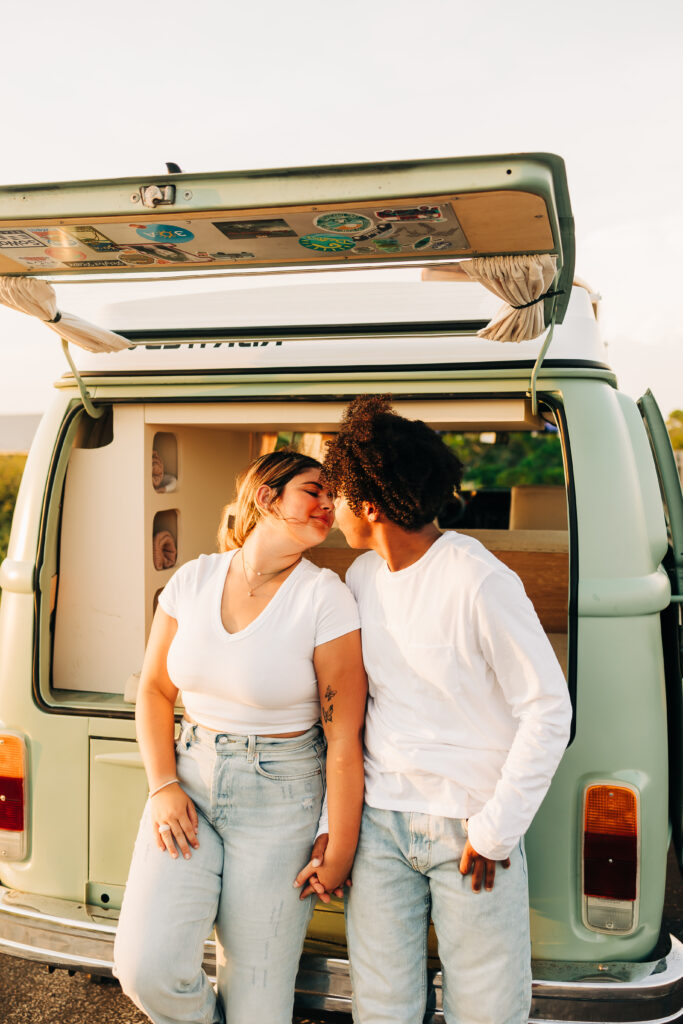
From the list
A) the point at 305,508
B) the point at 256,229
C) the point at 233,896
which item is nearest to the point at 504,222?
the point at 256,229

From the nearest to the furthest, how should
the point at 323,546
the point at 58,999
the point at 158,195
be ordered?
the point at 158,195 < the point at 58,999 < the point at 323,546

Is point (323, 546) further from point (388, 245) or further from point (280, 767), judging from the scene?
point (388, 245)

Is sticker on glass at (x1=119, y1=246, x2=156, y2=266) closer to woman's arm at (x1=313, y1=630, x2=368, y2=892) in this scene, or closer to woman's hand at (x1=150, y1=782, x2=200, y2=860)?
woman's arm at (x1=313, y1=630, x2=368, y2=892)

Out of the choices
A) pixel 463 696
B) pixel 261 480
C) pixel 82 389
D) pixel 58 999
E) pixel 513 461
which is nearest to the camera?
pixel 463 696

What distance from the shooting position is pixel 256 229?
6.27ft

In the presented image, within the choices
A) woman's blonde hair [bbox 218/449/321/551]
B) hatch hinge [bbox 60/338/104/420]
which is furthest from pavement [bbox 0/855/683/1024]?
hatch hinge [bbox 60/338/104/420]

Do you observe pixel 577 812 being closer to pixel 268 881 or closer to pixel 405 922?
pixel 405 922

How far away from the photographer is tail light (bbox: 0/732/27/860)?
2.64 meters

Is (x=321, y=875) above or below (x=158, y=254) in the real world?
below

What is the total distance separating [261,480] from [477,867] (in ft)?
3.69

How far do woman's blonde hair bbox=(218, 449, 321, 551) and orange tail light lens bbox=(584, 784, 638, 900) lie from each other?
117cm

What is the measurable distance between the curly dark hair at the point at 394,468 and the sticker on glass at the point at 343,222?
0.43 m

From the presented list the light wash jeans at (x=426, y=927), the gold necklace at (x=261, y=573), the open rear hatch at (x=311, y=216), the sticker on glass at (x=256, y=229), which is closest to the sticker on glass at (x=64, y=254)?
the open rear hatch at (x=311, y=216)

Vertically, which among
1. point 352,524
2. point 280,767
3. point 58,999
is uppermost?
point 352,524
